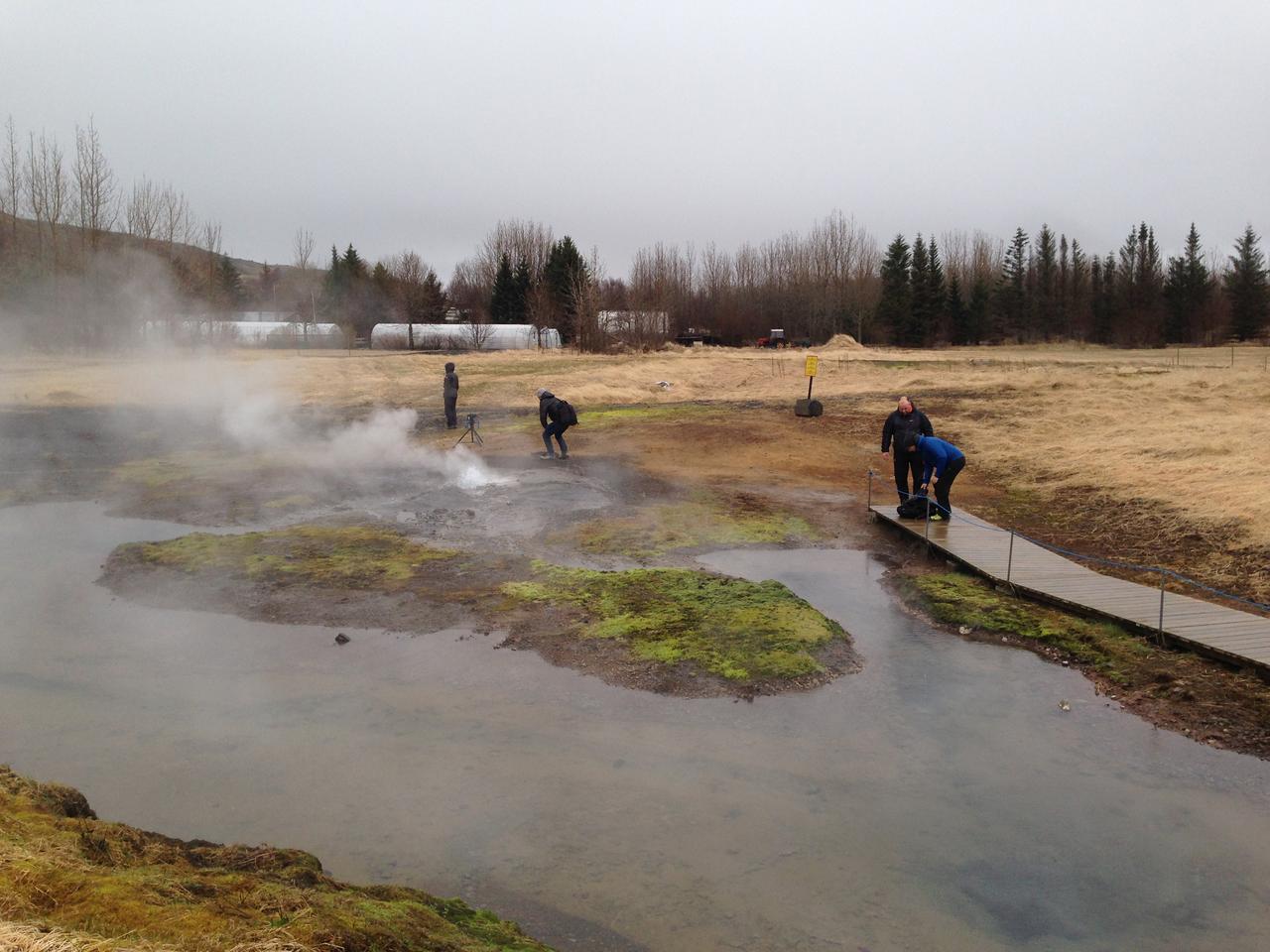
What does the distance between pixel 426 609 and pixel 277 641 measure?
1553 mm

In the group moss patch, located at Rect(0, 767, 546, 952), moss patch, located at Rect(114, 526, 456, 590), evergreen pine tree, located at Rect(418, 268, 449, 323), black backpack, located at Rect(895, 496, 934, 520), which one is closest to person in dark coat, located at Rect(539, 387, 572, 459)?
moss patch, located at Rect(114, 526, 456, 590)

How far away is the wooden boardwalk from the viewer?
8445 mm

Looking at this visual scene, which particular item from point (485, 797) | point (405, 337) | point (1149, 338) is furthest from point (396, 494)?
point (1149, 338)

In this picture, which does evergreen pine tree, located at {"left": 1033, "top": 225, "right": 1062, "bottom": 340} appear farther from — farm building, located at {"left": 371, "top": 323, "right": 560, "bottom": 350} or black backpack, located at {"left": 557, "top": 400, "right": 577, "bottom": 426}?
black backpack, located at {"left": 557, "top": 400, "right": 577, "bottom": 426}

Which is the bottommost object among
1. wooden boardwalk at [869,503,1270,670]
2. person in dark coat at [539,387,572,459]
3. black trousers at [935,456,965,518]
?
wooden boardwalk at [869,503,1270,670]

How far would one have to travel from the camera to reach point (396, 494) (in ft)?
52.4

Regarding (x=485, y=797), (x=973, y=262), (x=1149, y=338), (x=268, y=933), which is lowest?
(x=485, y=797)

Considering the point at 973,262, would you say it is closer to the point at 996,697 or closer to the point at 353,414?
the point at 353,414

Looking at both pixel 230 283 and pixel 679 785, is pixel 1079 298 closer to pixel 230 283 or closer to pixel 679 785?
pixel 230 283

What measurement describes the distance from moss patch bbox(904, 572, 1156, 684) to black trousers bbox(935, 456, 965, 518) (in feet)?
7.34

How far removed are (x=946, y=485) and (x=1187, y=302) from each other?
2491 inches

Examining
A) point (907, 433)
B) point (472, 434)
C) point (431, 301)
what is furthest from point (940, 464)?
point (431, 301)

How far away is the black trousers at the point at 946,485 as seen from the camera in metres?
13.2

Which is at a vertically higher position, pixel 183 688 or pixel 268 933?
pixel 268 933
